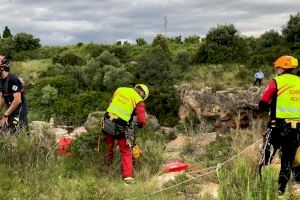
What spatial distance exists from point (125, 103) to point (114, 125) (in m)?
0.40

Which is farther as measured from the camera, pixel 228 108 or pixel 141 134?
pixel 228 108

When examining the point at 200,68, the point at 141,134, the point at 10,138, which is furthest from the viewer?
the point at 200,68

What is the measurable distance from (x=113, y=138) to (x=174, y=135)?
29.1ft

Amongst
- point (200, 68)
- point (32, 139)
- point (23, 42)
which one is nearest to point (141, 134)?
point (32, 139)

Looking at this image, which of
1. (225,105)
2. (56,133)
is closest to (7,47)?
(225,105)

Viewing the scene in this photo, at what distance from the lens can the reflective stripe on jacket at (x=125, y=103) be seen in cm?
850

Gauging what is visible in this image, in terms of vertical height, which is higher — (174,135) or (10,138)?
(10,138)

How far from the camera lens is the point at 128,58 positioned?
32500mm

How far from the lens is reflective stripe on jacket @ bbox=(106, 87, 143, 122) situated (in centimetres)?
850

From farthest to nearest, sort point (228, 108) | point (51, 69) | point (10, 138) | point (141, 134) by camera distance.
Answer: point (51, 69), point (228, 108), point (141, 134), point (10, 138)

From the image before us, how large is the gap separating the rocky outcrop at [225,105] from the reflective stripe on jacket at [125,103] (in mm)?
10600

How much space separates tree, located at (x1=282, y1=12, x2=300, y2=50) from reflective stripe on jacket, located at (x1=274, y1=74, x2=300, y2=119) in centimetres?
2039

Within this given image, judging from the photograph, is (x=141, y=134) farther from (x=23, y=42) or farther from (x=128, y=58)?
(x=23, y=42)

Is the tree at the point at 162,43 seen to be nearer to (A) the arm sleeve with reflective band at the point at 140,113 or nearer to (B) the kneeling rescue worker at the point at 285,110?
(A) the arm sleeve with reflective band at the point at 140,113
